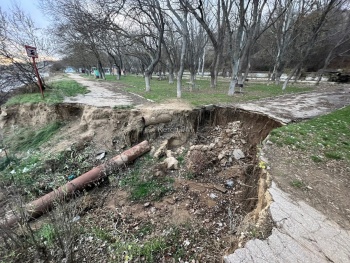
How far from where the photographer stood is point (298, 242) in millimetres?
1652

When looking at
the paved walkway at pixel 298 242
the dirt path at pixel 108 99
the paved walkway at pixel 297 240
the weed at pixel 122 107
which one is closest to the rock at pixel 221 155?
the paved walkway at pixel 297 240

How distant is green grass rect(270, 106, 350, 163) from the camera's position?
330 cm

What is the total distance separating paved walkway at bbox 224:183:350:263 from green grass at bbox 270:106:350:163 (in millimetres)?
1653

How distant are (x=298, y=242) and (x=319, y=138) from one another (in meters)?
3.11

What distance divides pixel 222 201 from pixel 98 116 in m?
5.18

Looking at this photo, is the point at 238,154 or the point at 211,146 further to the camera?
the point at 211,146

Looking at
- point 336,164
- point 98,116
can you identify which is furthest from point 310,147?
point 98,116

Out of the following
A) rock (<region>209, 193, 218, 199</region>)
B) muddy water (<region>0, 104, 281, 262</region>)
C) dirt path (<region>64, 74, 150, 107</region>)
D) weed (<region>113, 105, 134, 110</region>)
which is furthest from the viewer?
dirt path (<region>64, 74, 150, 107</region>)

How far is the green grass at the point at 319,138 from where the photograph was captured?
3305mm

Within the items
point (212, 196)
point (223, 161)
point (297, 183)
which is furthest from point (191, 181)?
point (297, 183)

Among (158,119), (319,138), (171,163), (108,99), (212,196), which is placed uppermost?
(108,99)

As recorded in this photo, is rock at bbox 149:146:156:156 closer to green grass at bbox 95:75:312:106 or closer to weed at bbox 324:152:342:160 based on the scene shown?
green grass at bbox 95:75:312:106

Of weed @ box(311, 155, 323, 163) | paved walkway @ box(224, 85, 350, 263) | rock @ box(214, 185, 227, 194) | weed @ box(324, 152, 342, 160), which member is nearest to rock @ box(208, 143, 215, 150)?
rock @ box(214, 185, 227, 194)

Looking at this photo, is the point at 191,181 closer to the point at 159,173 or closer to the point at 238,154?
the point at 159,173
